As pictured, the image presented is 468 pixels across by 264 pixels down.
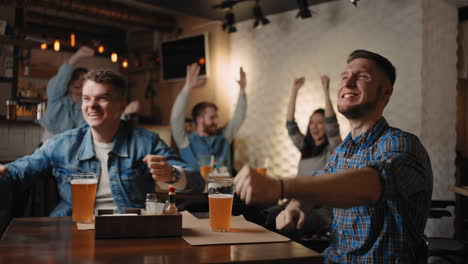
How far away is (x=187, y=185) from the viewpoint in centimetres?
211

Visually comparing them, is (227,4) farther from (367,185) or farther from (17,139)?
(367,185)

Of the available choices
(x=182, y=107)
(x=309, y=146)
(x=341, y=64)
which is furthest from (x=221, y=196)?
(x=341, y=64)

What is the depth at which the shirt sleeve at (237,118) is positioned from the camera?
5301 millimetres

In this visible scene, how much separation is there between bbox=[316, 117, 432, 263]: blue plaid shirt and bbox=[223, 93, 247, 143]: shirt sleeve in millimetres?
3721

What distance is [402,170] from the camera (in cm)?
131

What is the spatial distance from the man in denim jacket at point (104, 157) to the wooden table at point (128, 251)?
755 mm

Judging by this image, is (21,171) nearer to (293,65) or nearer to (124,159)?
(124,159)

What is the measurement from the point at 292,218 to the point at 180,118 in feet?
11.7

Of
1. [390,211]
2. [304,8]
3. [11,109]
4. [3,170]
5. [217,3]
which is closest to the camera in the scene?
[390,211]

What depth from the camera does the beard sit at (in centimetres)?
162

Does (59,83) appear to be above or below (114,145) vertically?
above

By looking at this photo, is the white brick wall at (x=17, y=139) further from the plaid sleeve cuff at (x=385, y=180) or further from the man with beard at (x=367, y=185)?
the plaid sleeve cuff at (x=385, y=180)

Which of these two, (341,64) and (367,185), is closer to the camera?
(367,185)

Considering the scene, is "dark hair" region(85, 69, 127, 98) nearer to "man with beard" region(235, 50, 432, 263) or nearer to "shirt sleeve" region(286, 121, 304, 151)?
"man with beard" region(235, 50, 432, 263)
